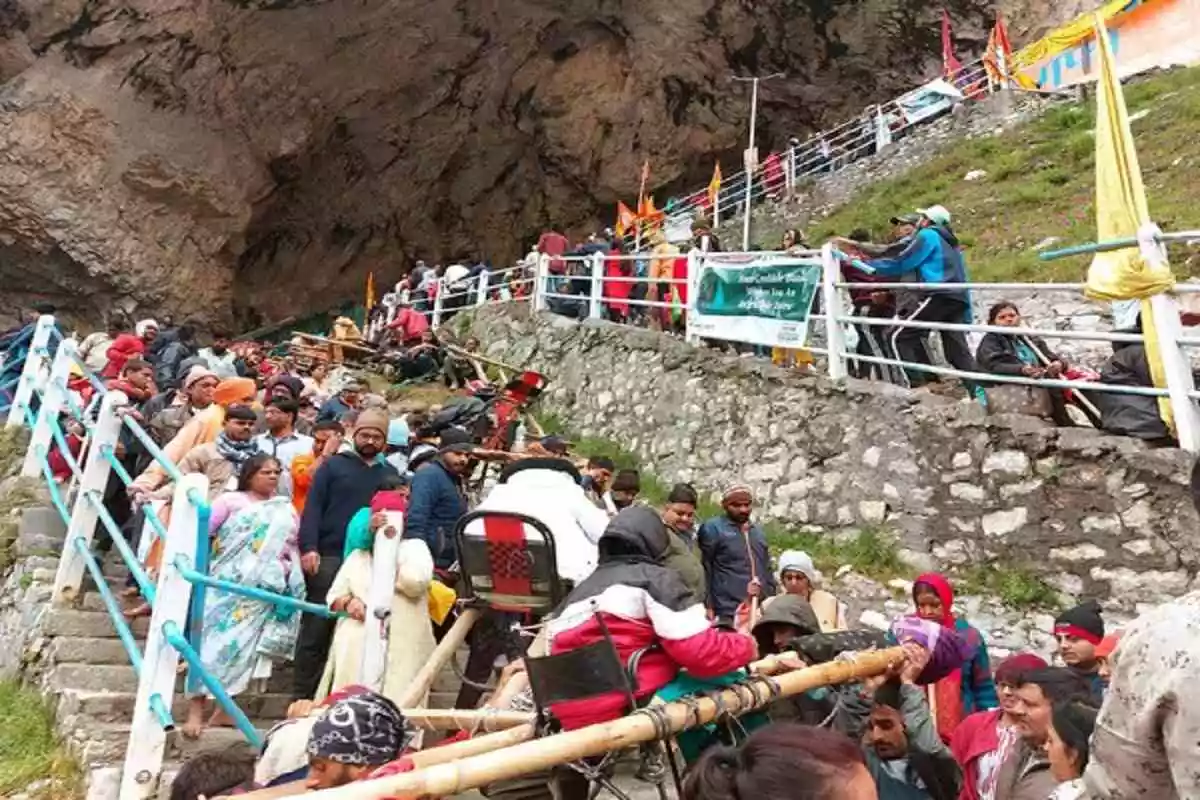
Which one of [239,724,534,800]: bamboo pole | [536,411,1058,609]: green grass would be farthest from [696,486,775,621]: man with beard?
[239,724,534,800]: bamboo pole

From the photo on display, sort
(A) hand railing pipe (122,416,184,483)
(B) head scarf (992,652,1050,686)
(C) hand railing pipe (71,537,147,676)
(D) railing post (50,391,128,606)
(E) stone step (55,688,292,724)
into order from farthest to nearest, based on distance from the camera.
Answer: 1. (D) railing post (50,391,128,606)
2. (E) stone step (55,688,292,724)
3. (A) hand railing pipe (122,416,184,483)
4. (C) hand railing pipe (71,537,147,676)
5. (B) head scarf (992,652,1050,686)

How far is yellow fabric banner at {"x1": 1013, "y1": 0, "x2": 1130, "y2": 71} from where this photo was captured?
706 inches

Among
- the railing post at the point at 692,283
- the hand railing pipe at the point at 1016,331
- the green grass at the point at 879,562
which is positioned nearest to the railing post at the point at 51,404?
the green grass at the point at 879,562

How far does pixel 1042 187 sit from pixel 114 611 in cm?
1345

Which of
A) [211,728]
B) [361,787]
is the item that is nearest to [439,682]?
[211,728]

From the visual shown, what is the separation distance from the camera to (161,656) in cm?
333

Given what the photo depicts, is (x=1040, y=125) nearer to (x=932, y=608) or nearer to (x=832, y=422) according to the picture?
(x=832, y=422)

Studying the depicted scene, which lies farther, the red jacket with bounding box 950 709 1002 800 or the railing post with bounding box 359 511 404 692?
→ the railing post with bounding box 359 511 404 692

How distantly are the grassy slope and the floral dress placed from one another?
8.84 m

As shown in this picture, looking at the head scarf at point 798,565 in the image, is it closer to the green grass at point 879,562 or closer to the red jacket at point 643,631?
the green grass at point 879,562

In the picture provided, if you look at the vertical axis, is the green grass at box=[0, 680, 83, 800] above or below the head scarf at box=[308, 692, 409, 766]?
below

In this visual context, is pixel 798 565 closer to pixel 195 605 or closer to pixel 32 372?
pixel 195 605

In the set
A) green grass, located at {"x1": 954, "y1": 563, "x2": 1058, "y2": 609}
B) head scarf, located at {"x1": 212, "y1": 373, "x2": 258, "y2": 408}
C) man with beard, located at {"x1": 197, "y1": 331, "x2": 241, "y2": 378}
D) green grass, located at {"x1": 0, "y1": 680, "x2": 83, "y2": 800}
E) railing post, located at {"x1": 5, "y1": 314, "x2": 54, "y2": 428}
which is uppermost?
man with beard, located at {"x1": 197, "y1": 331, "x2": 241, "y2": 378}

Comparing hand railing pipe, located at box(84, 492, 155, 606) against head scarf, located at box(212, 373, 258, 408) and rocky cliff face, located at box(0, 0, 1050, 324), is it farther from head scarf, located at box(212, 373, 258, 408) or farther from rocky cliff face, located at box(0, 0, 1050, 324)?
rocky cliff face, located at box(0, 0, 1050, 324)
